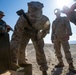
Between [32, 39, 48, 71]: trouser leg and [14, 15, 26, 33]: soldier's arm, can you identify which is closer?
[14, 15, 26, 33]: soldier's arm

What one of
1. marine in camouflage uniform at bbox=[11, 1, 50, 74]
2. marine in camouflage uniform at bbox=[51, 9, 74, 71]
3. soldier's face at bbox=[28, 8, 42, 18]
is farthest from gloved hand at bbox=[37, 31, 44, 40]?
marine in camouflage uniform at bbox=[51, 9, 74, 71]

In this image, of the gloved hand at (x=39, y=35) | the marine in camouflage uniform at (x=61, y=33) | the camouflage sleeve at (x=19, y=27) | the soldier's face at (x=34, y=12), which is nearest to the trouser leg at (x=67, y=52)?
the marine in camouflage uniform at (x=61, y=33)

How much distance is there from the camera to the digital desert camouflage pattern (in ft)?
26.7

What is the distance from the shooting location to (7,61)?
14.3 ft

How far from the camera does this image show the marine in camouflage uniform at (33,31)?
19.6 ft

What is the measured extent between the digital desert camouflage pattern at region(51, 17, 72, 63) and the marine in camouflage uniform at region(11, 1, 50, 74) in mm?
1638

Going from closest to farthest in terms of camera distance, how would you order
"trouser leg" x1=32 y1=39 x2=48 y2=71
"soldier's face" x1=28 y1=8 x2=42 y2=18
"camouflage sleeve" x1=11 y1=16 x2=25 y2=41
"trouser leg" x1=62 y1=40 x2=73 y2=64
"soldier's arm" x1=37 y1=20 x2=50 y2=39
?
"camouflage sleeve" x1=11 y1=16 x2=25 y2=41, "soldier's face" x1=28 y1=8 x2=42 y2=18, "soldier's arm" x1=37 y1=20 x2=50 y2=39, "trouser leg" x1=32 y1=39 x2=48 y2=71, "trouser leg" x1=62 y1=40 x2=73 y2=64

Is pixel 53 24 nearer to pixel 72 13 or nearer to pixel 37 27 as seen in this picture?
pixel 37 27

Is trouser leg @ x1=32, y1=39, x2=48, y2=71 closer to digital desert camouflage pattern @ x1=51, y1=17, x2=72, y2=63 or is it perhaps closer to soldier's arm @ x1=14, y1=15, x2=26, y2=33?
soldier's arm @ x1=14, y1=15, x2=26, y2=33

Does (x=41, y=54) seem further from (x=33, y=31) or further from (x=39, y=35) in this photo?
(x=33, y=31)

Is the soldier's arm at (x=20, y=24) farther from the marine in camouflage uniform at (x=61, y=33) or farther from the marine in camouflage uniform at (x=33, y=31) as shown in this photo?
the marine in camouflage uniform at (x=61, y=33)

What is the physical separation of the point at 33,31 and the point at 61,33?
2.15m

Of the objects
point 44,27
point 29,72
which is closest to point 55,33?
point 44,27

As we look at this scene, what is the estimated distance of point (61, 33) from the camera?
335 inches
